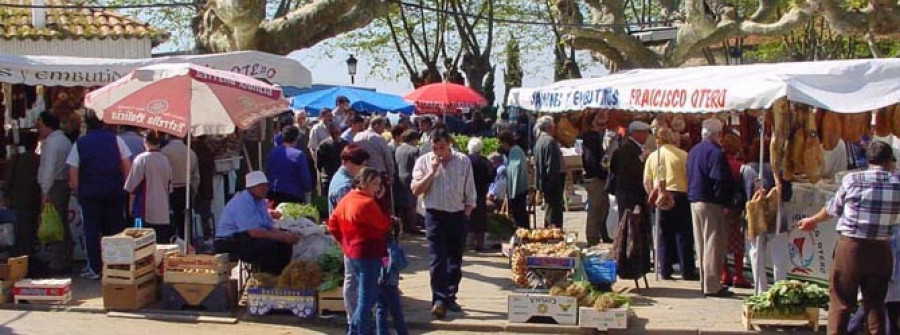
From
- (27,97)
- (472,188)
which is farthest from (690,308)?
(27,97)

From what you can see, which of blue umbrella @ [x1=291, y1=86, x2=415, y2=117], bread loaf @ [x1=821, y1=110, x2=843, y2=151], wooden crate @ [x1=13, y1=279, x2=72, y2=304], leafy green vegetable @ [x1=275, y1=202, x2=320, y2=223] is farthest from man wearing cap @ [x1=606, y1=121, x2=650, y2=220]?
blue umbrella @ [x1=291, y1=86, x2=415, y2=117]

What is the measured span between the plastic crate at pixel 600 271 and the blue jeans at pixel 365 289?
2552mm

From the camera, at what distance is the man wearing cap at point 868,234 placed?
8062 millimetres

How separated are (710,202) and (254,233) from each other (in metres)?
4.28

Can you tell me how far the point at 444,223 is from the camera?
9867 millimetres

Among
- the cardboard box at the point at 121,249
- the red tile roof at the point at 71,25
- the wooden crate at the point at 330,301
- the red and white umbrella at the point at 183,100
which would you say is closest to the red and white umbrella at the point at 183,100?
the red and white umbrella at the point at 183,100

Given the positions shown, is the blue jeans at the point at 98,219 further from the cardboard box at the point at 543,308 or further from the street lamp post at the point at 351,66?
the street lamp post at the point at 351,66

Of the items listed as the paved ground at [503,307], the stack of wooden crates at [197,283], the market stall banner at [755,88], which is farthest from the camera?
the stack of wooden crates at [197,283]

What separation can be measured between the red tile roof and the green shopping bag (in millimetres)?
9926

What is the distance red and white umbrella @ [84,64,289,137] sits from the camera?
10.3m

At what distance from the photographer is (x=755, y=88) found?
9039 mm

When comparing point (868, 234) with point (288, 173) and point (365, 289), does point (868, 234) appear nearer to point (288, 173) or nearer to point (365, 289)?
point (365, 289)

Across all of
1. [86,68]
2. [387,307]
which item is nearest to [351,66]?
[86,68]

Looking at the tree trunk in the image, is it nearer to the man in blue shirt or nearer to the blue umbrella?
the man in blue shirt
